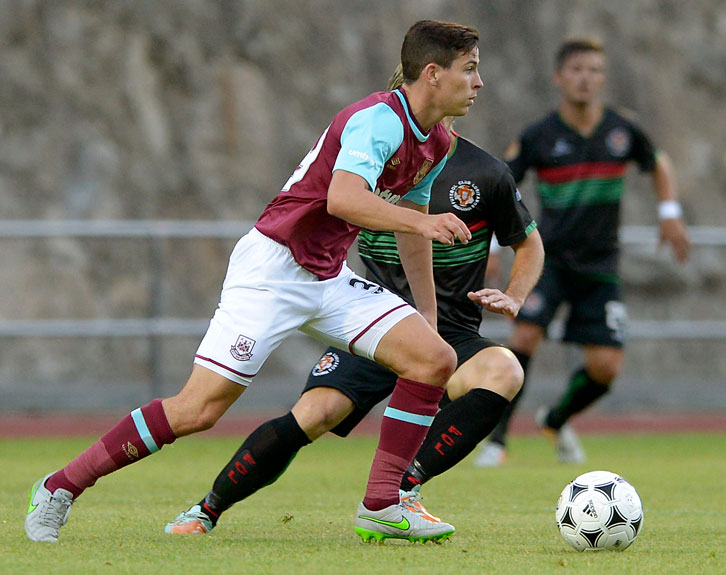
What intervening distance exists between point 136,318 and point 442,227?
1025 centimetres

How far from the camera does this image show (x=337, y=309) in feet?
16.2

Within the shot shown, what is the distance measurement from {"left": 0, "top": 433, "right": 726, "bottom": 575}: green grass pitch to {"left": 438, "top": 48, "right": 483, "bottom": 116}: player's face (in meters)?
1.58

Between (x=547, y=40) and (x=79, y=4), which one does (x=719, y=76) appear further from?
(x=79, y=4)

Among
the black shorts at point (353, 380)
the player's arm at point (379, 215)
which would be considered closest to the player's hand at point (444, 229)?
the player's arm at point (379, 215)

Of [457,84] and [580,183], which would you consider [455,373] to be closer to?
[457,84]

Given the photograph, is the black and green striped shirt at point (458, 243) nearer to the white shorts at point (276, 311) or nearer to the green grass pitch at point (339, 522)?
the green grass pitch at point (339, 522)

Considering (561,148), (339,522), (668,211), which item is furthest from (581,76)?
(339,522)

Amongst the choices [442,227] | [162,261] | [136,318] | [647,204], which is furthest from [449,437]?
[647,204]

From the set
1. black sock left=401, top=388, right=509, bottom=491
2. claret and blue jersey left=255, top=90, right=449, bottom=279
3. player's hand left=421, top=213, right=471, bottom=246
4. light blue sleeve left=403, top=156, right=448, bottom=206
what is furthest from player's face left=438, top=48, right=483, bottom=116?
black sock left=401, top=388, right=509, bottom=491

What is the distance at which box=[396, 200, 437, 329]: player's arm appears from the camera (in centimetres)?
533

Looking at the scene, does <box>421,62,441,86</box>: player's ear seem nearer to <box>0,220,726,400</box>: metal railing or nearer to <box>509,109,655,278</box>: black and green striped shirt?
<box>509,109,655,278</box>: black and green striped shirt

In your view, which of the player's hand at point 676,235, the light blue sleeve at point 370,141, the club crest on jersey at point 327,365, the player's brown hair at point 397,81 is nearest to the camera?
the light blue sleeve at point 370,141

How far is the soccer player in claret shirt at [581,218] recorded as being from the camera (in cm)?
880

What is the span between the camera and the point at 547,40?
17750mm
